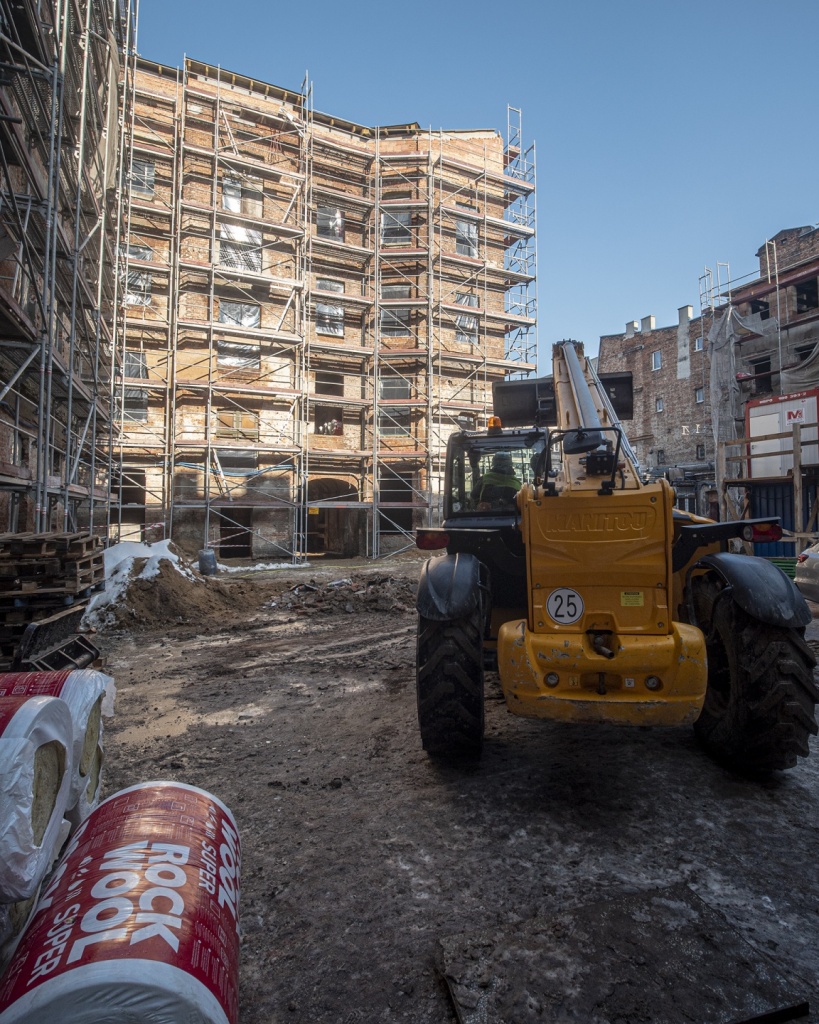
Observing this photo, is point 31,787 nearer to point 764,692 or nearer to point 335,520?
point 764,692

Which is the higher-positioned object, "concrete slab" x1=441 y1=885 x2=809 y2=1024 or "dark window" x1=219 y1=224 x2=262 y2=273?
"dark window" x1=219 y1=224 x2=262 y2=273

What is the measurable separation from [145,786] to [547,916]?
173cm

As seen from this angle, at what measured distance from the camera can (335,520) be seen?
82.0ft

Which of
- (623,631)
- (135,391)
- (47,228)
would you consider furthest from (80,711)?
(135,391)

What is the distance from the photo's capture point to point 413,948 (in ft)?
7.55

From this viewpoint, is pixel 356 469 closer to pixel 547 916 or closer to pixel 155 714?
pixel 155 714

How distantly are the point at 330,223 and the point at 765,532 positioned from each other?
23.2m

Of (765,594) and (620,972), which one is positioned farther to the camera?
(765,594)

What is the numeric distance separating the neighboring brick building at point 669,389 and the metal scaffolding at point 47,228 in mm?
25596

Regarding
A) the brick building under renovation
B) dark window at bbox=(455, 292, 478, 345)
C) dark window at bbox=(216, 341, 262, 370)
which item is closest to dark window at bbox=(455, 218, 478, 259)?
the brick building under renovation

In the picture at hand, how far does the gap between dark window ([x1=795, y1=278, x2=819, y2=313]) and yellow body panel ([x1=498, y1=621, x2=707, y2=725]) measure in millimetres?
26377

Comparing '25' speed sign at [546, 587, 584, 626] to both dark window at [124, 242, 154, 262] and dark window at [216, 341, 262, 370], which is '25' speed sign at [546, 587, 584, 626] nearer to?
dark window at [216, 341, 262, 370]

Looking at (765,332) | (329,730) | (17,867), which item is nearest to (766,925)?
(17,867)

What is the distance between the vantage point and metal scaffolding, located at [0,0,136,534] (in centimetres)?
796
